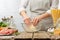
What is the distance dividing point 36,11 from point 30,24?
0.57 m

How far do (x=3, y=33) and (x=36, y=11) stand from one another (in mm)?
722

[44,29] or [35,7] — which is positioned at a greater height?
[35,7]

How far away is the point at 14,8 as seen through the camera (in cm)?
288

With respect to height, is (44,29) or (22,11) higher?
(22,11)

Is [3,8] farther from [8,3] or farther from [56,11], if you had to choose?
[56,11]

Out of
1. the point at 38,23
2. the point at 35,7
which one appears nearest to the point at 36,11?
the point at 35,7

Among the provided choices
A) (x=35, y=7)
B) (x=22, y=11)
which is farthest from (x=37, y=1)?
(x=22, y=11)

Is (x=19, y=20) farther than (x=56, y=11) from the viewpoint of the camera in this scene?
Yes

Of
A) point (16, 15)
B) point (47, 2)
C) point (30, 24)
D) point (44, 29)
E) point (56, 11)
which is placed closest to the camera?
point (56, 11)

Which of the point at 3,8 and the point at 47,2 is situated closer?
the point at 47,2

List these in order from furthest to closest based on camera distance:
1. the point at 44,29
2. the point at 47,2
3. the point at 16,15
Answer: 1. the point at 16,15
2. the point at 47,2
3. the point at 44,29

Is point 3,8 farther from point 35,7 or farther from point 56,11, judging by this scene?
point 56,11

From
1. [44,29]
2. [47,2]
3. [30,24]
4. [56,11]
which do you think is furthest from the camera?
[47,2]

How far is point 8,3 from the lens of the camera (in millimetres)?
2896
